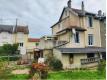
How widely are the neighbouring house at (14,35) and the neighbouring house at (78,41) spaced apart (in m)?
18.2

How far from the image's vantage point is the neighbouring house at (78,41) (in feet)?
104

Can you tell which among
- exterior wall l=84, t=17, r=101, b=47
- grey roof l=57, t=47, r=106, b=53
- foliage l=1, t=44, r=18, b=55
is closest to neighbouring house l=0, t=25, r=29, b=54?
foliage l=1, t=44, r=18, b=55

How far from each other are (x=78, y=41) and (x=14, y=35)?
24573 millimetres

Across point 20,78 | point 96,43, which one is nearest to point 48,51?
point 96,43

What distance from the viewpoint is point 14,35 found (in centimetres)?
5606

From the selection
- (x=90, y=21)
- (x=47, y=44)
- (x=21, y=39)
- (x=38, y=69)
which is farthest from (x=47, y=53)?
(x=21, y=39)

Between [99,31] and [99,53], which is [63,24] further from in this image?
[99,53]

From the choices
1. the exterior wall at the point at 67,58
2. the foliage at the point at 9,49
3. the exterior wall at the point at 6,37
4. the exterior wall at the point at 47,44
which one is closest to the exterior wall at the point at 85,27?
the exterior wall at the point at 67,58

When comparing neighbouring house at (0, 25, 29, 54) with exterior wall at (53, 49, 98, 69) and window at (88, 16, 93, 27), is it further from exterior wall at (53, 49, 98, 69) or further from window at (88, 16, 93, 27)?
exterior wall at (53, 49, 98, 69)

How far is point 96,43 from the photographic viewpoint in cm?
3731

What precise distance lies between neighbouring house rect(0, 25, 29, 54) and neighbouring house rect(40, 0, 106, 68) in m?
18.2

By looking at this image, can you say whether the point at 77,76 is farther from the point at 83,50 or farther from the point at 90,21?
the point at 90,21

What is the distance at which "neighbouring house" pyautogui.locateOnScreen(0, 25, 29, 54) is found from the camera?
55656 millimetres

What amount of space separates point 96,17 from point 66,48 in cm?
775
